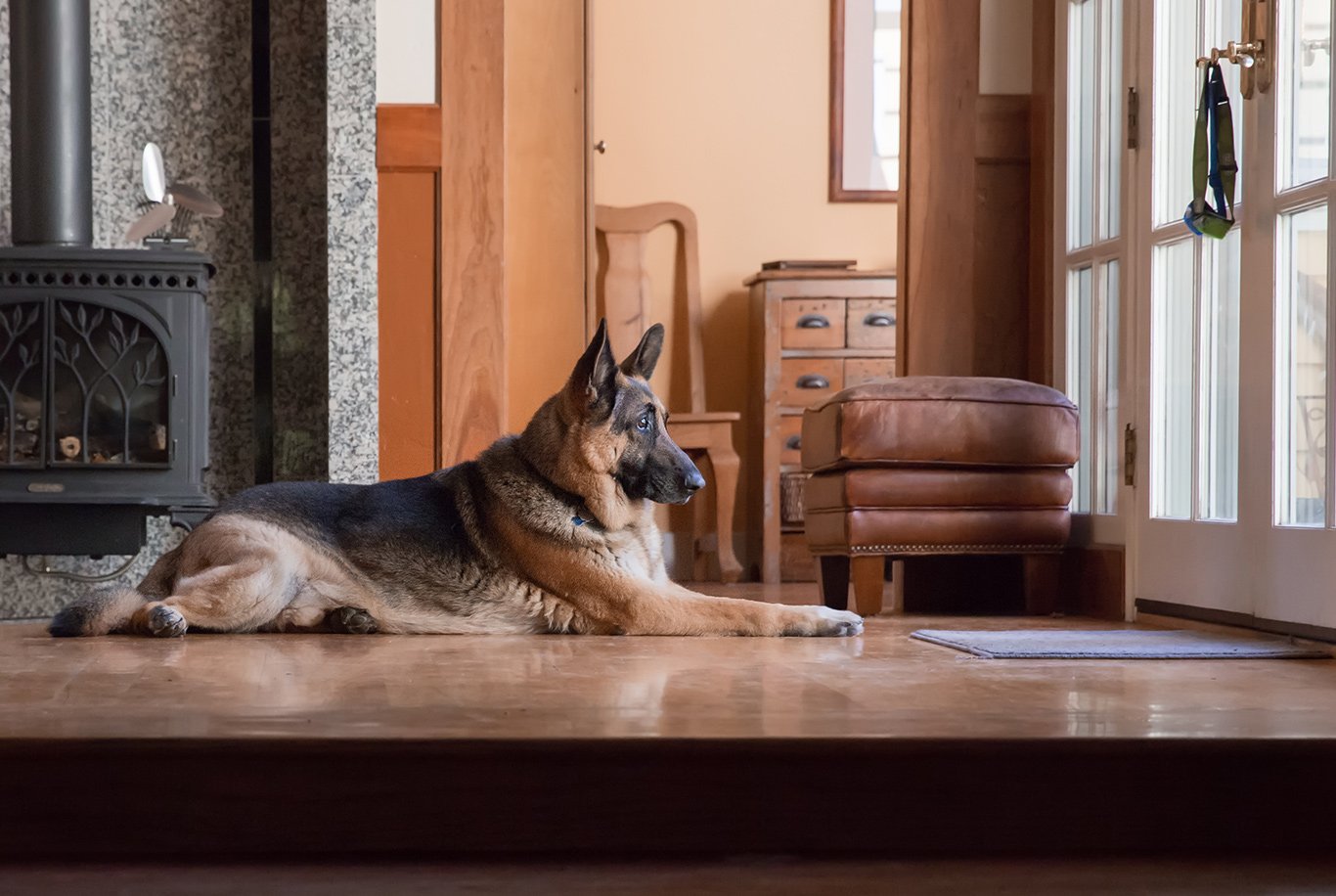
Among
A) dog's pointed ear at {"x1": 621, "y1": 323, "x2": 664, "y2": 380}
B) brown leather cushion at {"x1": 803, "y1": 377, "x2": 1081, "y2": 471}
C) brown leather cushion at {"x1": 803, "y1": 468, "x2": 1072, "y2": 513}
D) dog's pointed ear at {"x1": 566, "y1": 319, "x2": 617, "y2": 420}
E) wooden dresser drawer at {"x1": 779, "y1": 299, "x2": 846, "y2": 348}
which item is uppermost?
wooden dresser drawer at {"x1": 779, "y1": 299, "x2": 846, "y2": 348}

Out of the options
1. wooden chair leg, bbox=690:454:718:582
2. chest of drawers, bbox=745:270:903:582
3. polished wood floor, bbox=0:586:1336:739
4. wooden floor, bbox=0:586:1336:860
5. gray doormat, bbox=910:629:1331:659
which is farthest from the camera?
wooden chair leg, bbox=690:454:718:582

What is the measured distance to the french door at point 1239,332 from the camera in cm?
270

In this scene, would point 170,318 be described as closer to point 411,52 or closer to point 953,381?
point 411,52

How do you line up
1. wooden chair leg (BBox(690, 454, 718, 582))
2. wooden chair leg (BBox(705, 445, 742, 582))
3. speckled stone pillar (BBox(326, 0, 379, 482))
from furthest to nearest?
1. wooden chair leg (BBox(690, 454, 718, 582))
2. wooden chair leg (BBox(705, 445, 742, 582))
3. speckled stone pillar (BBox(326, 0, 379, 482))

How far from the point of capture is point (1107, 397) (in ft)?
12.0

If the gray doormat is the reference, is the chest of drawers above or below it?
above

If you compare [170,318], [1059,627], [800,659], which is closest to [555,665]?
[800,659]

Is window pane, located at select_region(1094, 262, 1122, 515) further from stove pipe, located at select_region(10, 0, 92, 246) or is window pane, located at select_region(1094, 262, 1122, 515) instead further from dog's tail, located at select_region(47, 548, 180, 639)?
stove pipe, located at select_region(10, 0, 92, 246)

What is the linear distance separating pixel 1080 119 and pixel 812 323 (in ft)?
6.60

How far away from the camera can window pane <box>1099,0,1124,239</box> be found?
3.66 m

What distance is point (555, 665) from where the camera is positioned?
7.70 ft

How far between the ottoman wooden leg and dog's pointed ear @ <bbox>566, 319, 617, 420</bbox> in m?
0.96

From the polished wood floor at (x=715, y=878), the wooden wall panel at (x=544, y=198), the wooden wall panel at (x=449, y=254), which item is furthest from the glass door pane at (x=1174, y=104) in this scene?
the polished wood floor at (x=715, y=878)

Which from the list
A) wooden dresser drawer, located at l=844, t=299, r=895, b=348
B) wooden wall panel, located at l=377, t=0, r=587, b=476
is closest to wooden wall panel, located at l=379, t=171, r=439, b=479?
wooden wall panel, located at l=377, t=0, r=587, b=476
